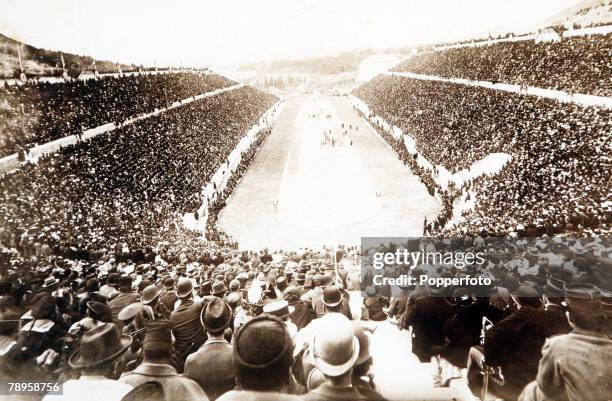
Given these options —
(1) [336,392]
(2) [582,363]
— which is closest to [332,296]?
(1) [336,392]

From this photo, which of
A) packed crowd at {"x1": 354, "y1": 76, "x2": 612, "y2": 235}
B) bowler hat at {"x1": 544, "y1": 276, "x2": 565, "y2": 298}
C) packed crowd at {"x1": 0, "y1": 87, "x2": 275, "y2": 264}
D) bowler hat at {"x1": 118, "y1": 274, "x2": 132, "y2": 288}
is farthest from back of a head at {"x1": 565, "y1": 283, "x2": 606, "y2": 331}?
packed crowd at {"x1": 0, "y1": 87, "x2": 275, "y2": 264}

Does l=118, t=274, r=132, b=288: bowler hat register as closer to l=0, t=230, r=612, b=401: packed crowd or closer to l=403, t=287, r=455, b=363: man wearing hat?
l=0, t=230, r=612, b=401: packed crowd

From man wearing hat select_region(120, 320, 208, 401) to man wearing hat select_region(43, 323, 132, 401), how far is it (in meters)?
0.17

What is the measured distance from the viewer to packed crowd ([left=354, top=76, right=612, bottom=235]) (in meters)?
13.6

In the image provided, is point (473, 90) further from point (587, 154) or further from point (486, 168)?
point (587, 154)

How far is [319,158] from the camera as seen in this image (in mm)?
38188

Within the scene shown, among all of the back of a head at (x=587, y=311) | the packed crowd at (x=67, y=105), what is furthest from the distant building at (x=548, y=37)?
the back of a head at (x=587, y=311)

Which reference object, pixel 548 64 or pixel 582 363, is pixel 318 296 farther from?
pixel 548 64

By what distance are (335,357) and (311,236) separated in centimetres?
1833

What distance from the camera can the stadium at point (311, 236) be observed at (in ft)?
11.1

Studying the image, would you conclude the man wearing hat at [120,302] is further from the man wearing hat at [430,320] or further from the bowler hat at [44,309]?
the man wearing hat at [430,320]

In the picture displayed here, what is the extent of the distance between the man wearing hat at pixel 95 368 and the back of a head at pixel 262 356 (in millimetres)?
1212

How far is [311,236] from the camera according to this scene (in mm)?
21047

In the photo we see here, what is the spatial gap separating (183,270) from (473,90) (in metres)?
34.0
